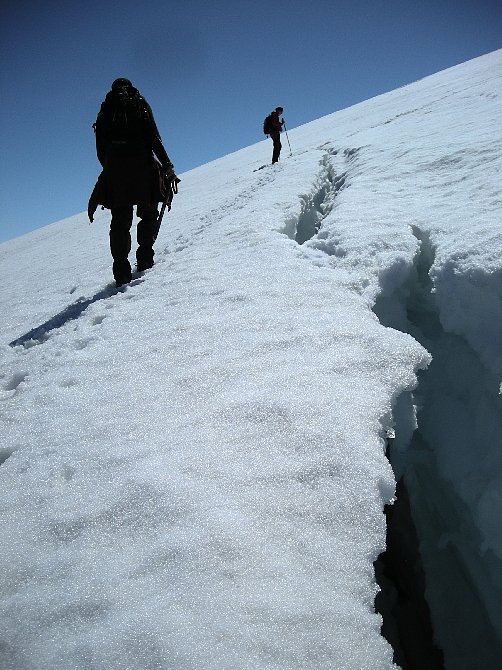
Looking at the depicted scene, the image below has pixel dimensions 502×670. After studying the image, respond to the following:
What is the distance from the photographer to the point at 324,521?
1386 mm

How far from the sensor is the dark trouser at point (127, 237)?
393 centimetres

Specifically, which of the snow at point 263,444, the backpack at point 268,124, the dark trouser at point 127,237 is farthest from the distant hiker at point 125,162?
the backpack at point 268,124

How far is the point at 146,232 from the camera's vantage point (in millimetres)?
4332

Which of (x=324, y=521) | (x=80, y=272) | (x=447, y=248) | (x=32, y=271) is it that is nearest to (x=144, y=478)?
(x=324, y=521)

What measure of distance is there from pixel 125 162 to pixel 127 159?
36 mm

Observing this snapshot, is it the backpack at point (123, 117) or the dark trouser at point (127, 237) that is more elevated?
the backpack at point (123, 117)

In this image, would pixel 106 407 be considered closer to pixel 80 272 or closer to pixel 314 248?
pixel 314 248

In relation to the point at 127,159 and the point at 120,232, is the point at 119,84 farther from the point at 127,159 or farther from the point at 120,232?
the point at 120,232

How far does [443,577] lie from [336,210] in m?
3.51

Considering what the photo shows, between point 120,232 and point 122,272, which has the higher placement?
point 120,232

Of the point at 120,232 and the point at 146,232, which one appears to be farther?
the point at 146,232

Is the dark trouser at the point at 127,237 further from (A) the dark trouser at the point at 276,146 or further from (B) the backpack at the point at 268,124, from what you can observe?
(B) the backpack at the point at 268,124

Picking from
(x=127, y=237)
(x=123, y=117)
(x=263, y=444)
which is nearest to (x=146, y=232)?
(x=127, y=237)

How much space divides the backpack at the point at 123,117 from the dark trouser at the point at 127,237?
2.08 ft
